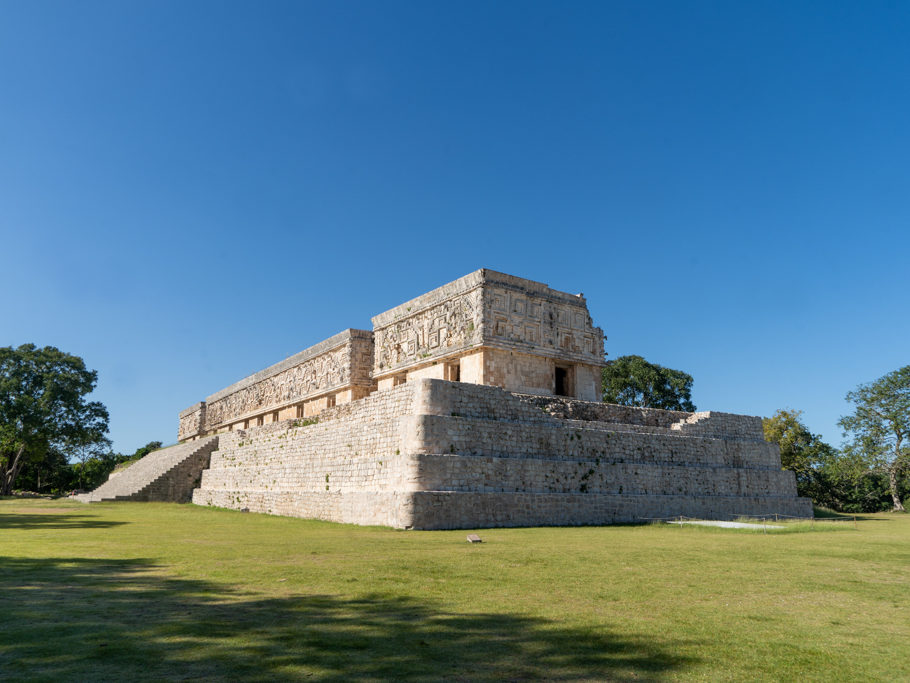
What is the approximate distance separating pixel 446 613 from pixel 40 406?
40831 millimetres

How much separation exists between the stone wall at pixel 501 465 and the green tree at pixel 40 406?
2294 centimetres

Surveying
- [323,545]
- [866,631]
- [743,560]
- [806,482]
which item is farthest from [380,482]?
[806,482]

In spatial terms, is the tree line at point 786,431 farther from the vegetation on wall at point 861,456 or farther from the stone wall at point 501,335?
the stone wall at point 501,335

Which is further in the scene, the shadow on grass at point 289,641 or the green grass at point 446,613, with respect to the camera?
the green grass at point 446,613

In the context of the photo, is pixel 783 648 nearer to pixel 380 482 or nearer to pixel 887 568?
pixel 887 568

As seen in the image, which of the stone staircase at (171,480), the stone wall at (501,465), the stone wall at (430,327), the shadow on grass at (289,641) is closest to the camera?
the shadow on grass at (289,641)

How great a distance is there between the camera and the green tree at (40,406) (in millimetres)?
36094

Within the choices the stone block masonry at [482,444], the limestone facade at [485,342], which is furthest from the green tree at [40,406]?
the limestone facade at [485,342]

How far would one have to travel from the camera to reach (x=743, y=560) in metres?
8.12

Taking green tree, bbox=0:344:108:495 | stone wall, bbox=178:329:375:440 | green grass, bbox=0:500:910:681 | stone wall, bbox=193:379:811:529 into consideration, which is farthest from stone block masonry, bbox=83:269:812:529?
green tree, bbox=0:344:108:495

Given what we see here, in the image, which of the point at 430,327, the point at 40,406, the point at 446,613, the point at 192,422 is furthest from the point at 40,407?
the point at 446,613

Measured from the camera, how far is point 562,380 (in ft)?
74.3

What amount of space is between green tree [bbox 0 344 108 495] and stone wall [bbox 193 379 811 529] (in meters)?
22.9

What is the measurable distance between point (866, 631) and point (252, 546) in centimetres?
788
